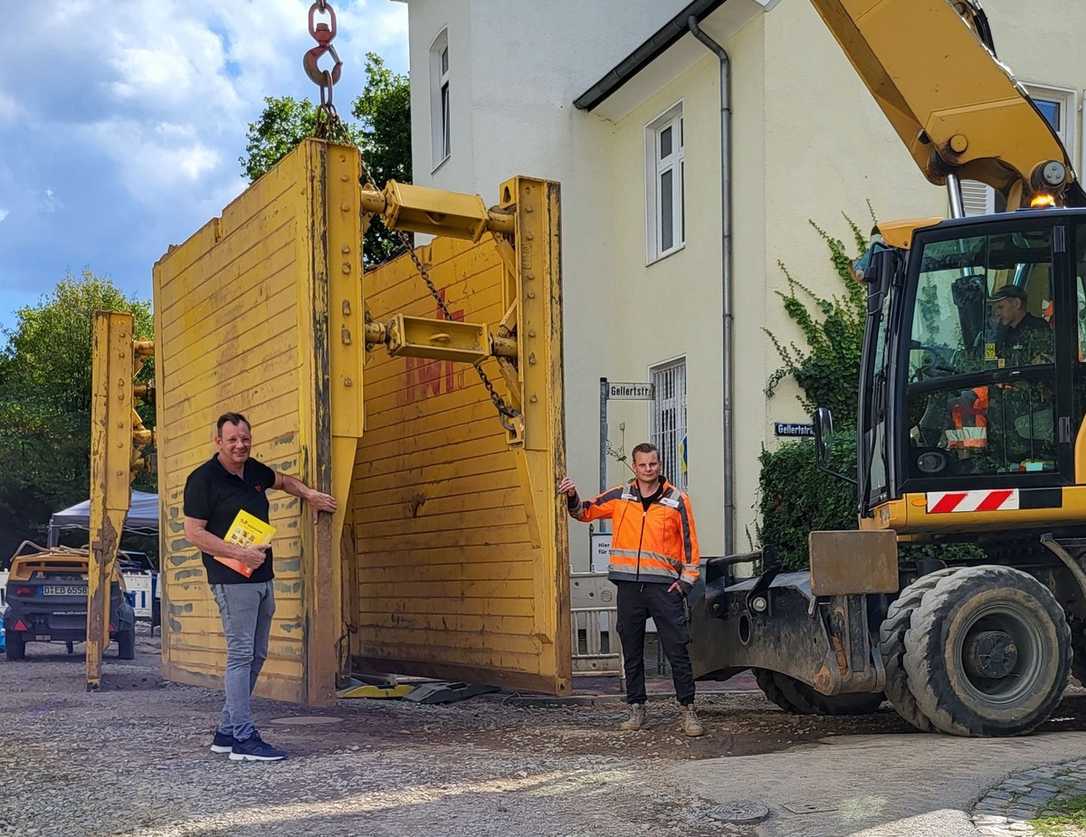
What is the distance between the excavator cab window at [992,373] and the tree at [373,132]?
19427 millimetres

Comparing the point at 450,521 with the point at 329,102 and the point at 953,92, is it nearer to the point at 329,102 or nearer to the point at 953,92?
the point at 329,102

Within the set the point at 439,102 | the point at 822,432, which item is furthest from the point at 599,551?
the point at 439,102

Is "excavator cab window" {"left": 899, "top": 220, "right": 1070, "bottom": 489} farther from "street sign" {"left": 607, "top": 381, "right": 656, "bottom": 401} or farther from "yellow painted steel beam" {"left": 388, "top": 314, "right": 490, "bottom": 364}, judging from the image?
"street sign" {"left": 607, "top": 381, "right": 656, "bottom": 401}

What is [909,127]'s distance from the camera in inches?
352

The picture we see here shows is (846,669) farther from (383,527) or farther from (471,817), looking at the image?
(383,527)

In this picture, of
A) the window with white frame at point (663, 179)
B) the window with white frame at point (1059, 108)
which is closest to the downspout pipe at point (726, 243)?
the window with white frame at point (663, 179)

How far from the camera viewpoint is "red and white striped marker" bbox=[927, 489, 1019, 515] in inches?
313

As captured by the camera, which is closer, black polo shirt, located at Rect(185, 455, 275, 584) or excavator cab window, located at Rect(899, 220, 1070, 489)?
black polo shirt, located at Rect(185, 455, 275, 584)

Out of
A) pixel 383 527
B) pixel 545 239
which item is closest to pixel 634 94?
pixel 383 527

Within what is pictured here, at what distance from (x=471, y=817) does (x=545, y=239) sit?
15.6 ft

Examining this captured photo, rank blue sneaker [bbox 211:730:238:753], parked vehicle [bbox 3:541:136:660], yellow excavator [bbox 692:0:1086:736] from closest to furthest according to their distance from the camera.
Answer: blue sneaker [bbox 211:730:238:753] → yellow excavator [bbox 692:0:1086:736] → parked vehicle [bbox 3:541:136:660]

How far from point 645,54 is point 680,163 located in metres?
1.38

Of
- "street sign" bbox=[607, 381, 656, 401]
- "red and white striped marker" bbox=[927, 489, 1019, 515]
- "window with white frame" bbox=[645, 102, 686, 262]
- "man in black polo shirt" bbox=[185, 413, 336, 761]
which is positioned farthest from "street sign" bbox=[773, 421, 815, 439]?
"man in black polo shirt" bbox=[185, 413, 336, 761]

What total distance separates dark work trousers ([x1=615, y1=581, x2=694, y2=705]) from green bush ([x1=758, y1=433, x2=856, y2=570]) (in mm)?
5440
